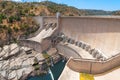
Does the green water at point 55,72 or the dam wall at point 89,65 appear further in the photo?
the green water at point 55,72

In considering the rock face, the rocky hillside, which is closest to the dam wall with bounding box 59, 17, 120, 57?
the rock face

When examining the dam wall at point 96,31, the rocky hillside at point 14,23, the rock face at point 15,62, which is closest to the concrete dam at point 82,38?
the dam wall at point 96,31

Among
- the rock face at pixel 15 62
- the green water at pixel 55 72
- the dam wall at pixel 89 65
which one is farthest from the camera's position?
the rock face at pixel 15 62

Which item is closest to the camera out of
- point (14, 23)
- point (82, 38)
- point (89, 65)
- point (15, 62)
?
point (89, 65)

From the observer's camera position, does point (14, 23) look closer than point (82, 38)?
No

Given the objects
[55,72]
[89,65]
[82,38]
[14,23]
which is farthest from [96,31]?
[14,23]

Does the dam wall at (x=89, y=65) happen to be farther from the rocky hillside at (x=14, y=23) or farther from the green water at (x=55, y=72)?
the rocky hillside at (x=14, y=23)

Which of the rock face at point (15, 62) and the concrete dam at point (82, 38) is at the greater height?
the concrete dam at point (82, 38)

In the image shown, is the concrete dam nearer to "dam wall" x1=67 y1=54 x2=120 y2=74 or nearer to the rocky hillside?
"dam wall" x1=67 y1=54 x2=120 y2=74

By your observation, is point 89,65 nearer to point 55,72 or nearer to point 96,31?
point 96,31
